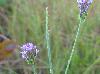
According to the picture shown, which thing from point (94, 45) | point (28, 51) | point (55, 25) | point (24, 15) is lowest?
point (28, 51)

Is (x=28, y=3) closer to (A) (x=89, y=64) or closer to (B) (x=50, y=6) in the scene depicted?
(B) (x=50, y=6)

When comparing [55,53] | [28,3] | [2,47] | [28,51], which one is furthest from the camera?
[28,3]

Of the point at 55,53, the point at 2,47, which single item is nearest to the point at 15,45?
the point at 2,47

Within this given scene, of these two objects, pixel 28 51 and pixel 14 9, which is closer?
pixel 28 51

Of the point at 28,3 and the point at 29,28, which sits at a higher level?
the point at 28,3

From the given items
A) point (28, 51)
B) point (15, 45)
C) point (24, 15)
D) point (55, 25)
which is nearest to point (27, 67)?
point (15, 45)

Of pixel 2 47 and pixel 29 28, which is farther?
pixel 29 28

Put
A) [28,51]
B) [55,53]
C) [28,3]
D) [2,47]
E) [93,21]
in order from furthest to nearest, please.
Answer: [28,3] < [93,21] < [55,53] < [2,47] < [28,51]

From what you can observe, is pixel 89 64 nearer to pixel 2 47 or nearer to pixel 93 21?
pixel 93 21

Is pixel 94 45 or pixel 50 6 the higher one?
pixel 50 6
